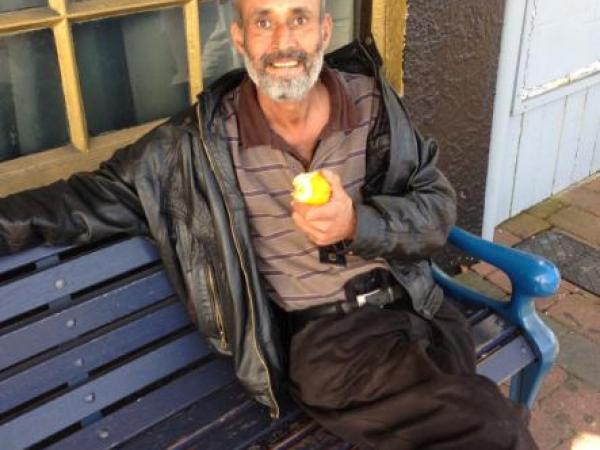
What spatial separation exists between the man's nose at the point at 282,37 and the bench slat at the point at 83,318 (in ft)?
Result: 2.39

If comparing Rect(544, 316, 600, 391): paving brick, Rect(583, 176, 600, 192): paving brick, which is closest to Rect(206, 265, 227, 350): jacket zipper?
Rect(544, 316, 600, 391): paving brick

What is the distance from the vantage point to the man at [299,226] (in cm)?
196

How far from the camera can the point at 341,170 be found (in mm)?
2164

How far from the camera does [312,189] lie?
1.79 metres

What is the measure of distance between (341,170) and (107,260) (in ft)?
2.32

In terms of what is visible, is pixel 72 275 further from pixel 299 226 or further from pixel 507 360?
pixel 507 360

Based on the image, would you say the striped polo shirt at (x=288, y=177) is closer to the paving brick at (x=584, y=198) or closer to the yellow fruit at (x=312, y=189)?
the yellow fruit at (x=312, y=189)

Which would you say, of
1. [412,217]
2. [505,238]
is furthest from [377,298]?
[505,238]

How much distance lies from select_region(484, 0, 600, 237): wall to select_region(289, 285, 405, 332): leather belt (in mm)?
1530

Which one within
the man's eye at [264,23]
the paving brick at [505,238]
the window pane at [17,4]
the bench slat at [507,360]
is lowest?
the paving brick at [505,238]

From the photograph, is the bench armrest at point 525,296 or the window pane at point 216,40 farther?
the window pane at point 216,40

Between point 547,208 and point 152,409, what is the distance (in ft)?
9.51

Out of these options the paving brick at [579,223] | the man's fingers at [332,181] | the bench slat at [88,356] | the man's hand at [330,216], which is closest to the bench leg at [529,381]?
the man's hand at [330,216]

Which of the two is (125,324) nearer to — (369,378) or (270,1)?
(369,378)
